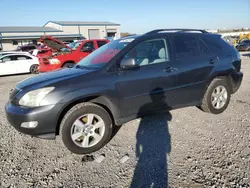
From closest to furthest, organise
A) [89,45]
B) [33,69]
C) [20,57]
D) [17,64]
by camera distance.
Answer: [89,45] → [17,64] → [20,57] → [33,69]

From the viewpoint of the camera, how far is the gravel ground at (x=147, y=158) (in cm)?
229

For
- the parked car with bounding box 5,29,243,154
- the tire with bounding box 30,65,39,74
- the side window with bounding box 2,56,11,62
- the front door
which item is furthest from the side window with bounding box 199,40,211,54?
the side window with bounding box 2,56,11,62

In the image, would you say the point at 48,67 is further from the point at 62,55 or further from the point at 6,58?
the point at 6,58

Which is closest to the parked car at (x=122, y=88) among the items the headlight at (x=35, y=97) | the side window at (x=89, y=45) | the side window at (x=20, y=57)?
the headlight at (x=35, y=97)

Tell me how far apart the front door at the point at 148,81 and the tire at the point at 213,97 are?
91 centimetres

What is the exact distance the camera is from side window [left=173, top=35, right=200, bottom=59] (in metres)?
3.52

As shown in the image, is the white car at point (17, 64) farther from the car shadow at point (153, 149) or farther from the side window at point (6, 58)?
the car shadow at point (153, 149)

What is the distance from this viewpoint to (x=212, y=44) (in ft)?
13.0

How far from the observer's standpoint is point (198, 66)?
3.62 m

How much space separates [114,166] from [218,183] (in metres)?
1.29

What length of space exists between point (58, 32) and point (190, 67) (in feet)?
156

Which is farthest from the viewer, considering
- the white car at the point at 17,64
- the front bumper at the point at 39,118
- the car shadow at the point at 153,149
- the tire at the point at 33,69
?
the tire at the point at 33,69

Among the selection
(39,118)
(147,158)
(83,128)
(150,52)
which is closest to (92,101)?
(83,128)

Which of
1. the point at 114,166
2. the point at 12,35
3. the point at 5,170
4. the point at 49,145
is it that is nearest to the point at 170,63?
the point at 114,166
